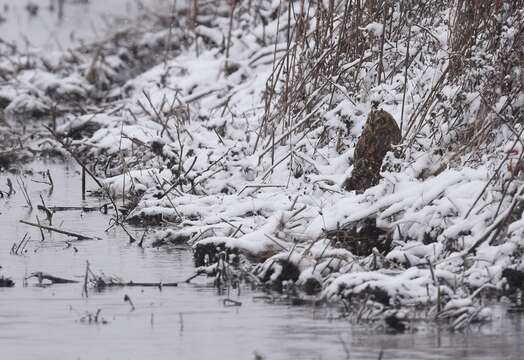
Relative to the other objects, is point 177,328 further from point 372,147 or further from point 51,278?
point 372,147

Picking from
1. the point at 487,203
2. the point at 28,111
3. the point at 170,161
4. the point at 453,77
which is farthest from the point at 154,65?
the point at 487,203

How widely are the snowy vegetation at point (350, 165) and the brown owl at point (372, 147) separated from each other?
0.39 ft

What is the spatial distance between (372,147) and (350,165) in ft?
2.17

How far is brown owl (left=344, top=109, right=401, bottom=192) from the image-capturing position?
949 cm

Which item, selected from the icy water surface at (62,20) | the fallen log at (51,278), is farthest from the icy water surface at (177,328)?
the icy water surface at (62,20)

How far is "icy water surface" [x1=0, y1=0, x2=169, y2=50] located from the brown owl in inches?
547

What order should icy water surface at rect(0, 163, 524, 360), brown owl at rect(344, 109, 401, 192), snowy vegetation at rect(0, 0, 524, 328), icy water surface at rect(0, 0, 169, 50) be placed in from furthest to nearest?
1. icy water surface at rect(0, 0, 169, 50)
2. brown owl at rect(344, 109, 401, 192)
3. snowy vegetation at rect(0, 0, 524, 328)
4. icy water surface at rect(0, 163, 524, 360)

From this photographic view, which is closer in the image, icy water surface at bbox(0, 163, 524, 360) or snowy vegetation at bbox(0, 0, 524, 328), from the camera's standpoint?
icy water surface at bbox(0, 163, 524, 360)

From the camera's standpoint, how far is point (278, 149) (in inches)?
442

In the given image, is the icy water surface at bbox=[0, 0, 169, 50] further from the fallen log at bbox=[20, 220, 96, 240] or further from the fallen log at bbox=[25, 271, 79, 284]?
the fallen log at bbox=[25, 271, 79, 284]

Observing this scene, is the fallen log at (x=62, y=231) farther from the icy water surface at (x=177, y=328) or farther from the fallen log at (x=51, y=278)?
the fallen log at (x=51, y=278)

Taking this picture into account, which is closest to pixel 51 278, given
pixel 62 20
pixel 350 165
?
pixel 350 165

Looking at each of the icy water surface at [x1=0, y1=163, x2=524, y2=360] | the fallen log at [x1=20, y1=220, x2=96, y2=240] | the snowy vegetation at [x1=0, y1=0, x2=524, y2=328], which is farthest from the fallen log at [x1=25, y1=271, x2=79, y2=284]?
the fallen log at [x1=20, y1=220, x2=96, y2=240]

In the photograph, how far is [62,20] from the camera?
2834 centimetres
